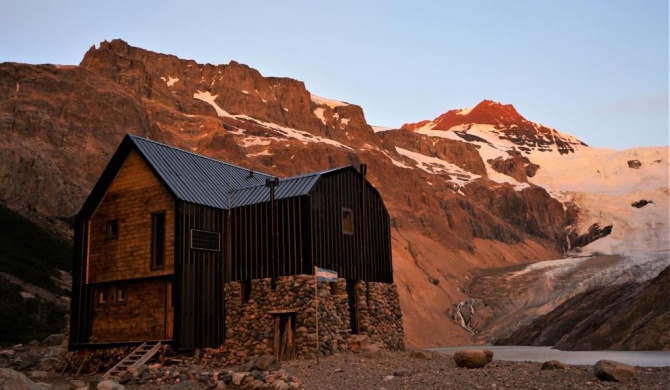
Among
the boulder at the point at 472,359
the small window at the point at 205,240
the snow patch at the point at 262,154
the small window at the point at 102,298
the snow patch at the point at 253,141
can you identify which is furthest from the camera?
the snow patch at the point at 253,141

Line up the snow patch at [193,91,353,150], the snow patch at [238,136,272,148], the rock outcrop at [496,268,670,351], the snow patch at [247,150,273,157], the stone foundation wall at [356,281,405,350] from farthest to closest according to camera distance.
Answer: the snow patch at [193,91,353,150] → the snow patch at [238,136,272,148] → the snow patch at [247,150,273,157] → the rock outcrop at [496,268,670,351] → the stone foundation wall at [356,281,405,350]

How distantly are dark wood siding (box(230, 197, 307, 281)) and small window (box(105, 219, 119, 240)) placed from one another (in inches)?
189

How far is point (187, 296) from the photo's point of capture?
79.8ft

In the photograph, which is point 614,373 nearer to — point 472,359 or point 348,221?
point 472,359

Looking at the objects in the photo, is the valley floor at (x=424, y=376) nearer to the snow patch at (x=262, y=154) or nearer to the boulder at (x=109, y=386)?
the boulder at (x=109, y=386)

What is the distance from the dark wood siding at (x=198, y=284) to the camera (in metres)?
24.1

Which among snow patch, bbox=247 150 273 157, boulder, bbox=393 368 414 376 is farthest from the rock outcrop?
snow patch, bbox=247 150 273 157

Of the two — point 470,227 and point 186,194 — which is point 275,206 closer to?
point 186,194

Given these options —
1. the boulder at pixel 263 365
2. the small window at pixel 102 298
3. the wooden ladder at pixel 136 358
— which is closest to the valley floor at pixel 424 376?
the boulder at pixel 263 365

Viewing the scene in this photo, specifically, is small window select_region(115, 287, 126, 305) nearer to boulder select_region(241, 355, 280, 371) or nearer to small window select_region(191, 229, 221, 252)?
small window select_region(191, 229, 221, 252)

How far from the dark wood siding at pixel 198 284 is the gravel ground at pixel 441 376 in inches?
162

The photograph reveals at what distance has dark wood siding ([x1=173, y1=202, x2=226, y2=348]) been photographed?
24.1 m

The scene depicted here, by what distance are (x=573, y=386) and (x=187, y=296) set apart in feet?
45.8

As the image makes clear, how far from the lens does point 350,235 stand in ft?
88.2
